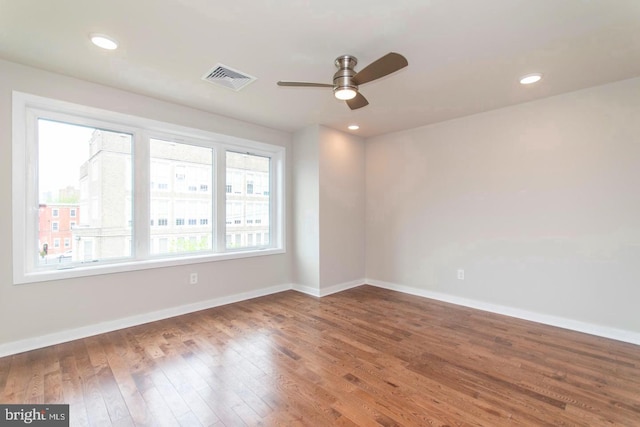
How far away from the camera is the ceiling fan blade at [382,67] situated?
1857 mm

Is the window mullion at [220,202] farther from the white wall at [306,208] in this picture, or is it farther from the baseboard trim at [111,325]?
the white wall at [306,208]

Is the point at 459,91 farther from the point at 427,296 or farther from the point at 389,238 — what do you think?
the point at 427,296

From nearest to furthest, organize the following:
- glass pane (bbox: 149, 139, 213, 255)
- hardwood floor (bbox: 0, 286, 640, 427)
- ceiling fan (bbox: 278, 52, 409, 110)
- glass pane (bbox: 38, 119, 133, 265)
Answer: hardwood floor (bbox: 0, 286, 640, 427) < ceiling fan (bbox: 278, 52, 409, 110) < glass pane (bbox: 38, 119, 133, 265) < glass pane (bbox: 149, 139, 213, 255)

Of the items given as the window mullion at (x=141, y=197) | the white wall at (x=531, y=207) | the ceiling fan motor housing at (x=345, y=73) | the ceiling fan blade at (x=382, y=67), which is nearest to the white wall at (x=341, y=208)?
the white wall at (x=531, y=207)

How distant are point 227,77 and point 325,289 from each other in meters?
3.11

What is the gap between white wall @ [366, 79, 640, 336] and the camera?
285cm

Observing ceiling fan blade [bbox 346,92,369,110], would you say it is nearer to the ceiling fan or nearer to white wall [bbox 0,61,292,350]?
the ceiling fan

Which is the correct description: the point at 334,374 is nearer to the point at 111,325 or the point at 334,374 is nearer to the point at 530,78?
the point at 111,325

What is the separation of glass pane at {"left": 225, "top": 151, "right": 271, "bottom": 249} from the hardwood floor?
4.41 feet

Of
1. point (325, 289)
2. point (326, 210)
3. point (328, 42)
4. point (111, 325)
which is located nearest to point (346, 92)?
point (328, 42)

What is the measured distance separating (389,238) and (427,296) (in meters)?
1.05

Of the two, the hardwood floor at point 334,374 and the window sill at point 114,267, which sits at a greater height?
the window sill at point 114,267

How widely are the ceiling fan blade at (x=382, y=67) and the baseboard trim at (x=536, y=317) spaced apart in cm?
318

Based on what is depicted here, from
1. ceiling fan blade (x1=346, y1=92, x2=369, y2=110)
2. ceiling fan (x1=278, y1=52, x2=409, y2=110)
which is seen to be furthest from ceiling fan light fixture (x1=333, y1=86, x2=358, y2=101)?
ceiling fan blade (x1=346, y1=92, x2=369, y2=110)
